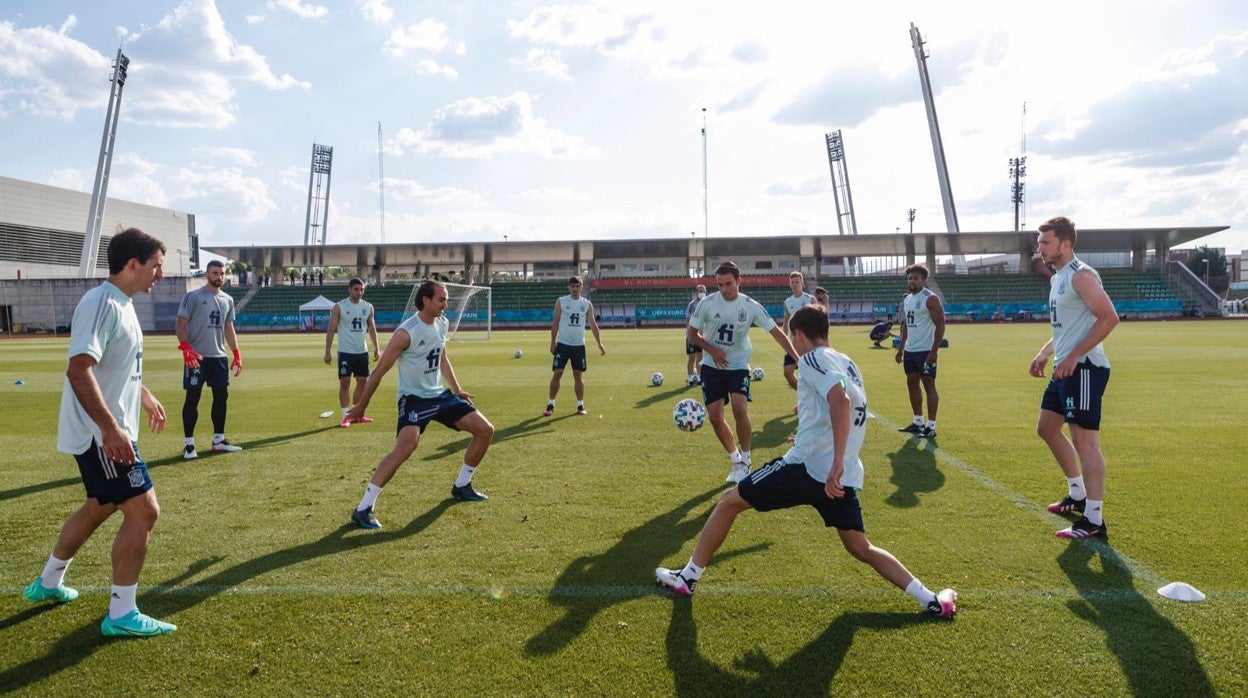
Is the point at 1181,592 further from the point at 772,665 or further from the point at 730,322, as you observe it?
the point at 730,322

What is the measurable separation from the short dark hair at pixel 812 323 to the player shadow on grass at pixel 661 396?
8.53 m

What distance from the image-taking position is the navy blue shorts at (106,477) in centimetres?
364

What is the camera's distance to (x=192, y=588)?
171 inches

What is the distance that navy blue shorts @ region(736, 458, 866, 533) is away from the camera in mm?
3814

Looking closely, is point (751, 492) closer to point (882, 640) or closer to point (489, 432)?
point (882, 640)

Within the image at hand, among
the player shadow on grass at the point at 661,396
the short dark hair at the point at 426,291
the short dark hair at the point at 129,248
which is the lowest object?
the player shadow on grass at the point at 661,396

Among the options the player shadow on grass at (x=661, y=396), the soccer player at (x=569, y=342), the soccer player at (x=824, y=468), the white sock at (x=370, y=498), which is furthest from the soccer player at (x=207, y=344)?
the soccer player at (x=824, y=468)

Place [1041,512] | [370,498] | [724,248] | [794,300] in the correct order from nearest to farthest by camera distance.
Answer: [370,498] < [1041,512] < [794,300] < [724,248]

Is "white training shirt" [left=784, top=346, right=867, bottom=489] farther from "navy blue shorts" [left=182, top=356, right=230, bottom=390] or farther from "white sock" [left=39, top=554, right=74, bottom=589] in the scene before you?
"navy blue shorts" [left=182, top=356, right=230, bottom=390]

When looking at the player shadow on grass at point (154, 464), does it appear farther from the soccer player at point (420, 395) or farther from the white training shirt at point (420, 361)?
the white training shirt at point (420, 361)

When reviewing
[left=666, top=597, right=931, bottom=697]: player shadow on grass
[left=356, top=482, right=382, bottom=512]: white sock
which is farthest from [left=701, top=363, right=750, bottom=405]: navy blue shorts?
[left=666, top=597, right=931, bottom=697]: player shadow on grass

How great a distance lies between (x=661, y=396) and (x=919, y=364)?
217 inches

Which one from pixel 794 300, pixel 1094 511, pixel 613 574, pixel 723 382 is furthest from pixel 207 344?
pixel 1094 511

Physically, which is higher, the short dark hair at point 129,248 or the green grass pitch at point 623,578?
the short dark hair at point 129,248
